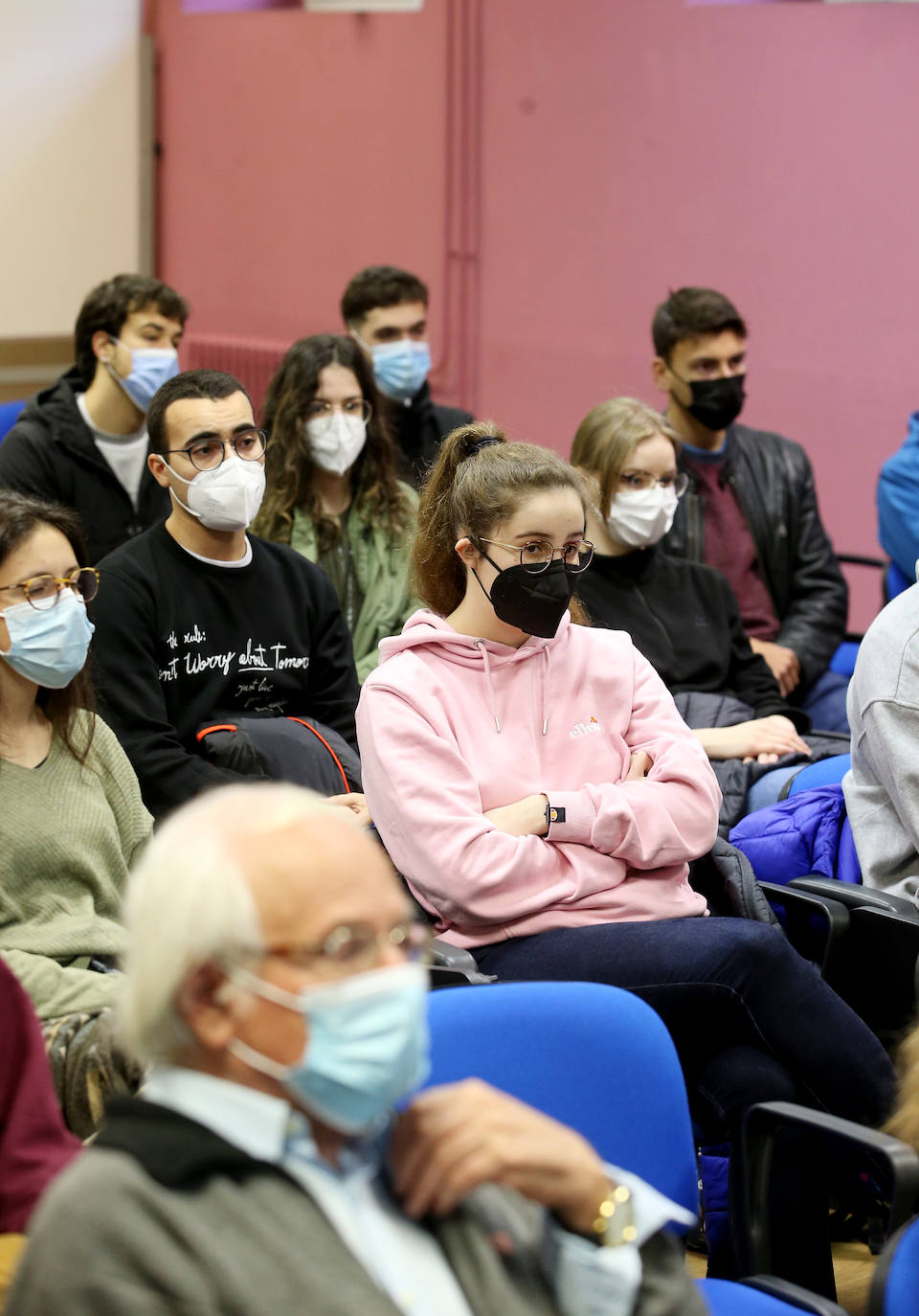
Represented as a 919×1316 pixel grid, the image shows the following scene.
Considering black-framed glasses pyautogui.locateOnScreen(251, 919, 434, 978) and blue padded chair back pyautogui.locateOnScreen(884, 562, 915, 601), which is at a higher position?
black-framed glasses pyautogui.locateOnScreen(251, 919, 434, 978)

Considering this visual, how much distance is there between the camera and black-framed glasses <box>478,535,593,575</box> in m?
2.34

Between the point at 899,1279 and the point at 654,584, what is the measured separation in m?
2.07

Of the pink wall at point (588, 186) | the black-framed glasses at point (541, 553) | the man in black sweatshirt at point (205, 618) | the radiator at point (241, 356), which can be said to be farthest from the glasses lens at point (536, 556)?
the radiator at point (241, 356)

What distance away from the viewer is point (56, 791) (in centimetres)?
218

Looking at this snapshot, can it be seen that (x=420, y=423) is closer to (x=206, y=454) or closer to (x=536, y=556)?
(x=206, y=454)

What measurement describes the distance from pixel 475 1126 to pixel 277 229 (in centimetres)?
537

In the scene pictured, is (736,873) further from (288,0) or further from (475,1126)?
(288,0)

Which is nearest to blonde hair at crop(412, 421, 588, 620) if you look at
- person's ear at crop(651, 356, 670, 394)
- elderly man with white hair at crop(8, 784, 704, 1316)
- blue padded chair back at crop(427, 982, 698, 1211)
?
blue padded chair back at crop(427, 982, 698, 1211)

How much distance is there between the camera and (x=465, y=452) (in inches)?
99.8

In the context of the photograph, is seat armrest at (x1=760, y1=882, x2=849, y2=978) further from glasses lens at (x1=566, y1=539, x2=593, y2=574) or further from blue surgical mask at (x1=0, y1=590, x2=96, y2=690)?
blue surgical mask at (x1=0, y1=590, x2=96, y2=690)

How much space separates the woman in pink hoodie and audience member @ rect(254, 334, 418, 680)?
3.37ft

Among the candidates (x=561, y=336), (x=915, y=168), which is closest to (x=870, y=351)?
(x=915, y=168)

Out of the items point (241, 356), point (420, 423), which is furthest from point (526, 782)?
point (241, 356)

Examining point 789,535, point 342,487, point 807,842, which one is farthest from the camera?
point 789,535
